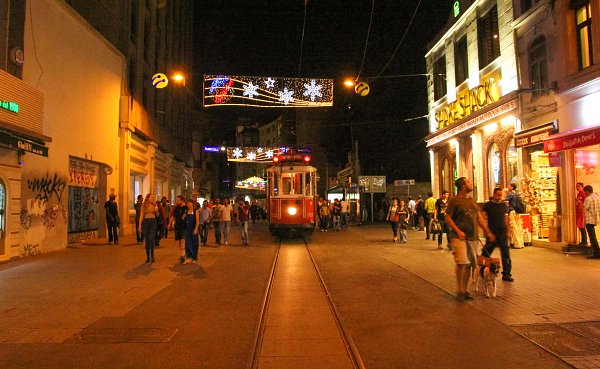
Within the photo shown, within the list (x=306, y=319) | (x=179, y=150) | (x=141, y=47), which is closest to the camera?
(x=306, y=319)

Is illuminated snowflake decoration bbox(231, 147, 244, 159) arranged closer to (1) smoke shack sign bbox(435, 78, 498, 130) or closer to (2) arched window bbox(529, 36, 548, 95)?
(1) smoke shack sign bbox(435, 78, 498, 130)

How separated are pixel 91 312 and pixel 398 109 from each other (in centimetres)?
3313

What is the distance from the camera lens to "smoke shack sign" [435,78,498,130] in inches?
680

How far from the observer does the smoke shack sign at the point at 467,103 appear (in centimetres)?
1728

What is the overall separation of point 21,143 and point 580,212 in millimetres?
14363

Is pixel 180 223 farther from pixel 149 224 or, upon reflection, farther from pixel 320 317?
pixel 320 317

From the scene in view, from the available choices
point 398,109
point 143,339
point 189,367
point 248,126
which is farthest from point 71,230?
point 248,126

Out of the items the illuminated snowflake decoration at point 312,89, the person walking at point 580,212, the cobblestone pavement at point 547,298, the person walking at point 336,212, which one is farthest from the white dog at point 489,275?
the person walking at point 336,212

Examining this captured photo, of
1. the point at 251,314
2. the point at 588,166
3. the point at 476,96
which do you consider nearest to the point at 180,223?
the point at 251,314

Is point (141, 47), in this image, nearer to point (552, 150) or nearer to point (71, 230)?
point (71, 230)

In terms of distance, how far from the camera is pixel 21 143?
453 inches

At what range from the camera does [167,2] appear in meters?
30.0

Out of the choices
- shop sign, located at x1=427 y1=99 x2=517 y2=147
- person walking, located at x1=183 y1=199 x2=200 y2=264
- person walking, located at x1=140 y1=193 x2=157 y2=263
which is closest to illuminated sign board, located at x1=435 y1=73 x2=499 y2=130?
shop sign, located at x1=427 y1=99 x2=517 y2=147

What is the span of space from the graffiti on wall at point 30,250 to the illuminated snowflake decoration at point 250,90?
8972mm
